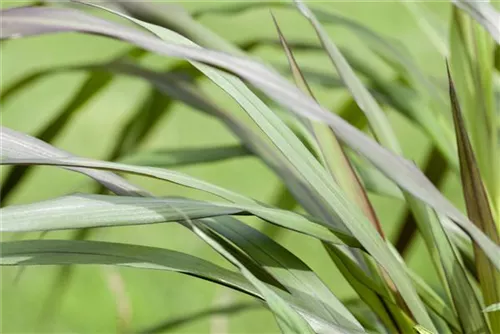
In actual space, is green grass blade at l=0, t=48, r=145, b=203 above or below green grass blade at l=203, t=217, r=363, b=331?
above

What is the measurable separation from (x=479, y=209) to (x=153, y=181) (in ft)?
2.40

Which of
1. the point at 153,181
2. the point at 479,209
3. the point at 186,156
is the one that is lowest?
the point at 479,209

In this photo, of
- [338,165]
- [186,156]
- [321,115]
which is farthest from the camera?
[186,156]

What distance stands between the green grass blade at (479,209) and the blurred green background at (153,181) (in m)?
0.27

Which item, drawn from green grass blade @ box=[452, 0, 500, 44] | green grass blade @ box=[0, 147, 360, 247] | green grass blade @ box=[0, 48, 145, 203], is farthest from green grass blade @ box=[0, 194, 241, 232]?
green grass blade @ box=[0, 48, 145, 203]

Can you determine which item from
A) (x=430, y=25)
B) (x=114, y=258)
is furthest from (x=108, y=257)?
(x=430, y=25)

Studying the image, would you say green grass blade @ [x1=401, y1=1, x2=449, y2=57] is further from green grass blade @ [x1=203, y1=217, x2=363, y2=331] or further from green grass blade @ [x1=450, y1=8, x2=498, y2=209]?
green grass blade @ [x1=203, y1=217, x2=363, y2=331]

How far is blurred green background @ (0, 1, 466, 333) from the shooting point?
0.78m

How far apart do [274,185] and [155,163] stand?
1.78 feet

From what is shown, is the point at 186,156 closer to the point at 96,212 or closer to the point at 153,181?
the point at 96,212

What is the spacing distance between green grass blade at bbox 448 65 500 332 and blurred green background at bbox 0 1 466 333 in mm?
274

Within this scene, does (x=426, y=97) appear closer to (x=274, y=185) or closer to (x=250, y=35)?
(x=250, y=35)

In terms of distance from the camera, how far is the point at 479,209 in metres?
0.32

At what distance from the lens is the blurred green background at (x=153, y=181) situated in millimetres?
781
